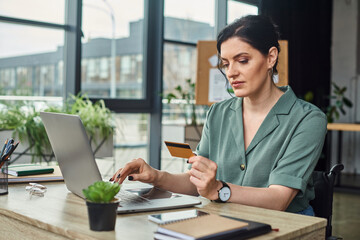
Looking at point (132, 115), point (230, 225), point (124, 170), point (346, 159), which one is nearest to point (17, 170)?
point (124, 170)

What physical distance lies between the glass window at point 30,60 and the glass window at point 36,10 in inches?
3.4

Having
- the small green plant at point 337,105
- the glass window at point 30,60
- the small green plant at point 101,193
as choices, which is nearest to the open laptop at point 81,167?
the small green plant at point 101,193

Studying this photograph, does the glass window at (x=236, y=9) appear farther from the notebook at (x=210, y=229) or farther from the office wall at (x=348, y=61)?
the notebook at (x=210, y=229)

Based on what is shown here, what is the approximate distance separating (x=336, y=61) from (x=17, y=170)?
6615 millimetres

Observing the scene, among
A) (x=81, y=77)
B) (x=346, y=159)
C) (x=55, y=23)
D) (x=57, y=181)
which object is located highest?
(x=55, y=23)

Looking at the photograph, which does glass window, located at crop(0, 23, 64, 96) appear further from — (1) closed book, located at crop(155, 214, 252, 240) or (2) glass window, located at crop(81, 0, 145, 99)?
(1) closed book, located at crop(155, 214, 252, 240)

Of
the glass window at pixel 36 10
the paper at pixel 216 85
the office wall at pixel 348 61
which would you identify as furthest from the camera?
the office wall at pixel 348 61

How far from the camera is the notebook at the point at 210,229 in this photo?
1.00 m

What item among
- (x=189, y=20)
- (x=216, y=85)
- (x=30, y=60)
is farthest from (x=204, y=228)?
(x=189, y=20)

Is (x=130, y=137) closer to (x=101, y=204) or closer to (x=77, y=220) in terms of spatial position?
(x=77, y=220)

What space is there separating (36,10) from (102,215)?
317cm

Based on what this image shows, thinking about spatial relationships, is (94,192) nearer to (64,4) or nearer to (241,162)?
(241,162)

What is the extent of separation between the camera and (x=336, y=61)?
24.9 feet

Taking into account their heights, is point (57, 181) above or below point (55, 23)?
below
